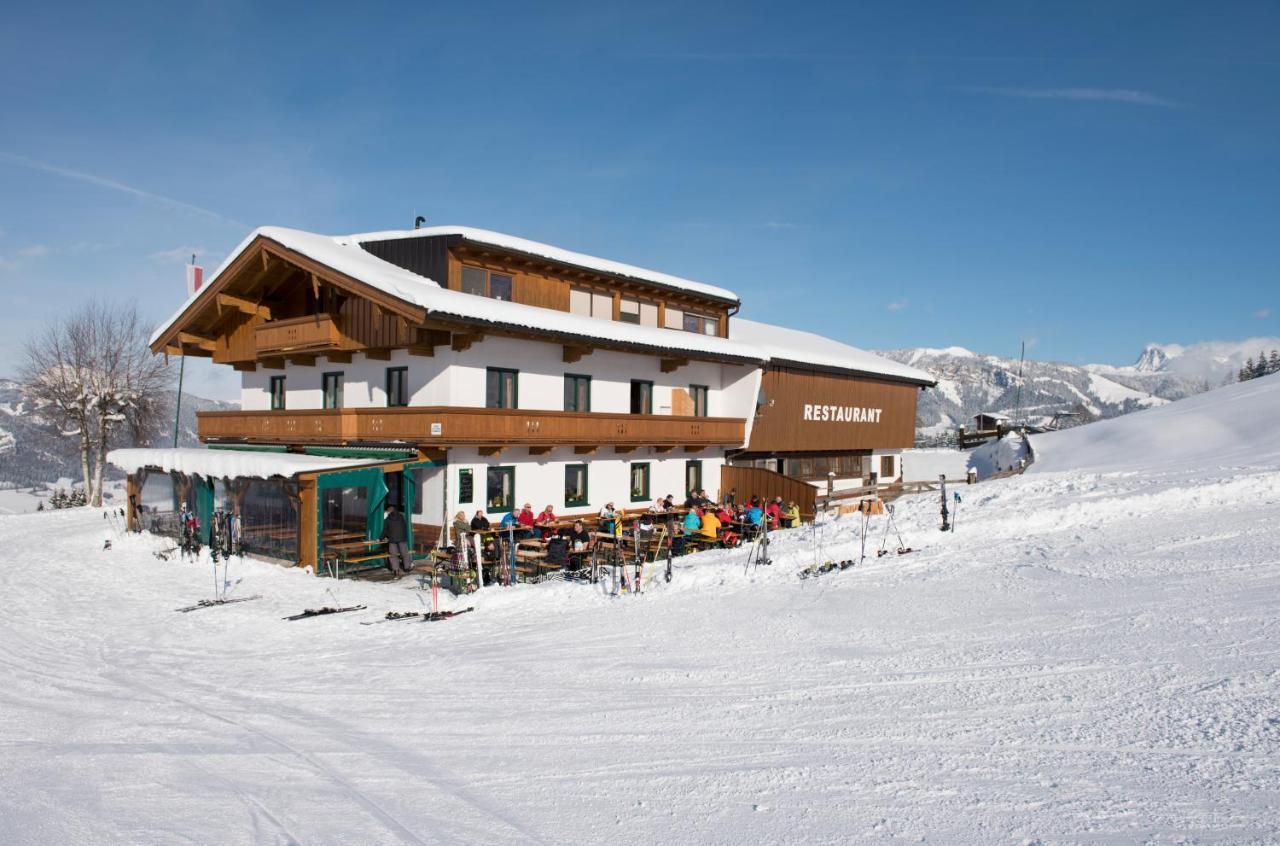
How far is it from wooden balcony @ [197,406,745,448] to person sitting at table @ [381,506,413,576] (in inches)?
81.5

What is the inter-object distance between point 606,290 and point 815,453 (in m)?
13.0

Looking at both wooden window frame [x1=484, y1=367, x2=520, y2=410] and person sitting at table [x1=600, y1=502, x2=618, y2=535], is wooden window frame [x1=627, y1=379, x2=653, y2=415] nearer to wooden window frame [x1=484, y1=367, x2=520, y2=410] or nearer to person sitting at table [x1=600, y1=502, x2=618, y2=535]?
person sitting at table [x1=600, y1=502, x2=618, y2=535]

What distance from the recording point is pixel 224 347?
97.3ft

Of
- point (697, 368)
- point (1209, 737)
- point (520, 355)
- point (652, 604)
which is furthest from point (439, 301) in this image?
point (1209, 737)

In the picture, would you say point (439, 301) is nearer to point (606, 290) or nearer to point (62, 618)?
point (606, 290)

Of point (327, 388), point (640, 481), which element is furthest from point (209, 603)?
point (640, 481)

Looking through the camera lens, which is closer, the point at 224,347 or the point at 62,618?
the point at 62,618

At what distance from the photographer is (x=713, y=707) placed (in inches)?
358

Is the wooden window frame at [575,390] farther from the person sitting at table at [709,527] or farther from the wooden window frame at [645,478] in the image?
the person sitting at table at [709,527]

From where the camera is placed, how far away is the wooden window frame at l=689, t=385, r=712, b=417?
100ft

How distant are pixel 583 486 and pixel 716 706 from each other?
17.3 metres

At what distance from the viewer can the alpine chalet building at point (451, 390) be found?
21891mm

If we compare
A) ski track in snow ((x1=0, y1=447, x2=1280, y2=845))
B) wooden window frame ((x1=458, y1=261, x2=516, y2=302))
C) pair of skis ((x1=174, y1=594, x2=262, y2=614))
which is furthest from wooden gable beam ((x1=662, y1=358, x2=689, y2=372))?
pair of skis ((x1=174, y1=594, x2=262, y2=614))

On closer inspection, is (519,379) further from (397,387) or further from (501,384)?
(397,387)
